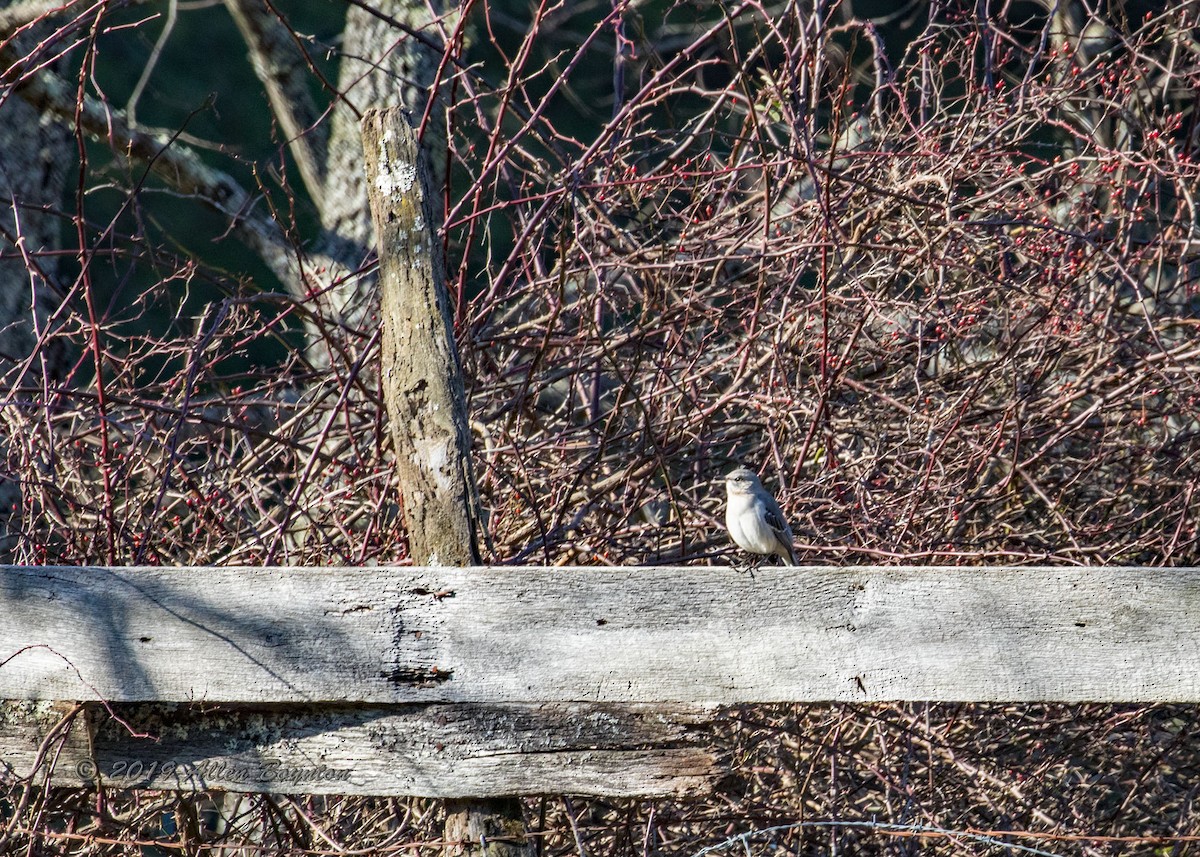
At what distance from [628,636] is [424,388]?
60cm

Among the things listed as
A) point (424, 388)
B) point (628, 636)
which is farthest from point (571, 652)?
point (424, 388)

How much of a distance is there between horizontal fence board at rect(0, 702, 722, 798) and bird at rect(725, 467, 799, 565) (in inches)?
30.8

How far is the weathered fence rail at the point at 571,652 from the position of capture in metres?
1.91

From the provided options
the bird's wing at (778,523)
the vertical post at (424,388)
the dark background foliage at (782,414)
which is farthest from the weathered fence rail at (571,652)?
the bird's wing at (778,523)

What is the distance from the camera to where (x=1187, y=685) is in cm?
189

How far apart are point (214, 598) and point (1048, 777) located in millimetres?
2528

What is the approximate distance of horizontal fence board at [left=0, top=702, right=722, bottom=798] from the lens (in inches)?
76.2

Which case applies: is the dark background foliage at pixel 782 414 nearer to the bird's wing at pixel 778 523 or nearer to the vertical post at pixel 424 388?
the bird's wing at pixel 778 523

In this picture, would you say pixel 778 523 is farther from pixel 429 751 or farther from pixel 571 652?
pixel 429 751

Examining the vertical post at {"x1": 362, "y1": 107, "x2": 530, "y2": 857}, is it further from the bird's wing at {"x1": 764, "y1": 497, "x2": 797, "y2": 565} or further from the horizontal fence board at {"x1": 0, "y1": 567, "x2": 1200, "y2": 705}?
the bird's wing at {"x1": 764, "y1": 497, "x2": 797, "y2": 565}

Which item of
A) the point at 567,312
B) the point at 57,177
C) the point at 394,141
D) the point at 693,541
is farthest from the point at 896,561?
the point at 57,177

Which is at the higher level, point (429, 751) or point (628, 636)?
point (628, 636)

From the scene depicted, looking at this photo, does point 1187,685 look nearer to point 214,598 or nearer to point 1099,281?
point 214,598

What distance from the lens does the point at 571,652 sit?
194 centimetres
